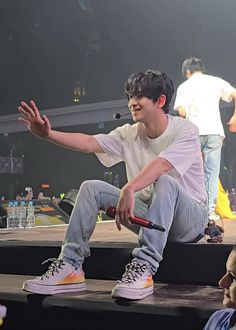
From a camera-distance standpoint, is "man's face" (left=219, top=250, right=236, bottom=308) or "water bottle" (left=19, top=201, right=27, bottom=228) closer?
"man's face" (left=219, top=250, right=236, bottom=308)

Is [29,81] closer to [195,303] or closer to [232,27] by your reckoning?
[232,27]

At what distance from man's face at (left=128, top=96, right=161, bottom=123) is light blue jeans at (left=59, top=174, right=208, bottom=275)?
30cm

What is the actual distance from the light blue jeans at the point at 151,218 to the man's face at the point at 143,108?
0.30m

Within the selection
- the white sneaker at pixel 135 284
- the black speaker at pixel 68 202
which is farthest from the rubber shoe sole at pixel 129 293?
the black speaker at pixel 68 202

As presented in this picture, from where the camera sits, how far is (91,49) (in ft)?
39.6

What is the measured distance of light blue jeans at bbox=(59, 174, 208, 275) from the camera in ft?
5.71

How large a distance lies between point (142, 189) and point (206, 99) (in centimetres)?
185

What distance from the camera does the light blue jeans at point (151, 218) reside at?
1739 millimetres

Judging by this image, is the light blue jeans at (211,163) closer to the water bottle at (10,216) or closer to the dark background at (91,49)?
the water bottle at (10,216)

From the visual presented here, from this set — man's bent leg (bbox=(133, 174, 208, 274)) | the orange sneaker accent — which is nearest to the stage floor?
man's bent leg (bbox=(133, 174, 208, 274))

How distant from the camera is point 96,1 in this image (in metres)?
11.4

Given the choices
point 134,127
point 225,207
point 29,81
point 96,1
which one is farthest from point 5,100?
point 134,127

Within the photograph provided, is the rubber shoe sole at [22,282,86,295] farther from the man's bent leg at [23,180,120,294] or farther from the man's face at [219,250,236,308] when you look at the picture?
the man's face at [219,250,236,308]

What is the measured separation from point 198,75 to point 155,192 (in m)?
2.03
